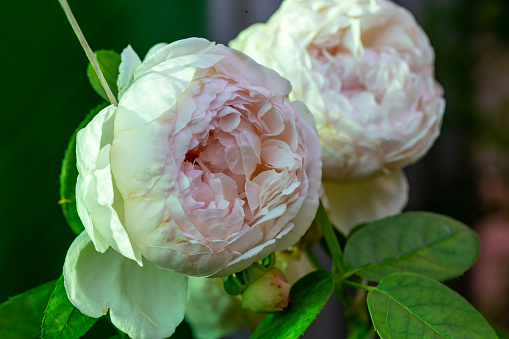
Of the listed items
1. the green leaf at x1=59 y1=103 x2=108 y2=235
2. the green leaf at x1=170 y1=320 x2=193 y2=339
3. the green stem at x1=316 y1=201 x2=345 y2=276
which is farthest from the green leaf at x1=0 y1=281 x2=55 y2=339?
the green leaf at x1=170 y1=320 x2=193 y2=339

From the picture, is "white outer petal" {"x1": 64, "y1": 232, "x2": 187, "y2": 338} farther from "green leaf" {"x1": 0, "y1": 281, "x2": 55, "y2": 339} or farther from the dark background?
the dark background

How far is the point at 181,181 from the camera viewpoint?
0.23m

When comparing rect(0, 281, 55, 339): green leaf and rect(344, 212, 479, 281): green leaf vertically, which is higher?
rect(0, 281, 55, 339): green leaf

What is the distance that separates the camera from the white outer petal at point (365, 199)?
409 millimetres

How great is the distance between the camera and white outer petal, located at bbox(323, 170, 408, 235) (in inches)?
16.1

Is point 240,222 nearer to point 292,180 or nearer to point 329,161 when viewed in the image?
point 292,180

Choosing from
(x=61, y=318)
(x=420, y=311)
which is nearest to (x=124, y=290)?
(x=61, y=318)

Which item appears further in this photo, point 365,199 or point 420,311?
point 365,199

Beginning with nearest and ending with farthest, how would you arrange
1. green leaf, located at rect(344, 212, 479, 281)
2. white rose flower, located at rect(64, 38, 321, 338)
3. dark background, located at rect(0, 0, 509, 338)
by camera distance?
white rose flower, located at rect(64, 38, 321, 338), green leaf, located at rect(344, 212, 479, 281), dark background, located at rect(0, 0, 509, 338)

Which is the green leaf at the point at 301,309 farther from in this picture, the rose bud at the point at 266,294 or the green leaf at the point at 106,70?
the green leaf at the point at 106,70

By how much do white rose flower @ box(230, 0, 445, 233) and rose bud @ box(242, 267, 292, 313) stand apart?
0.33ft

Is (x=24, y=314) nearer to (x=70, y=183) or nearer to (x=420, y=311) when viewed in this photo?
(x=70, y=183)

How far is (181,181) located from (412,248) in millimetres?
182

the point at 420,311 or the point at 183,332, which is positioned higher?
the point at 420,311
